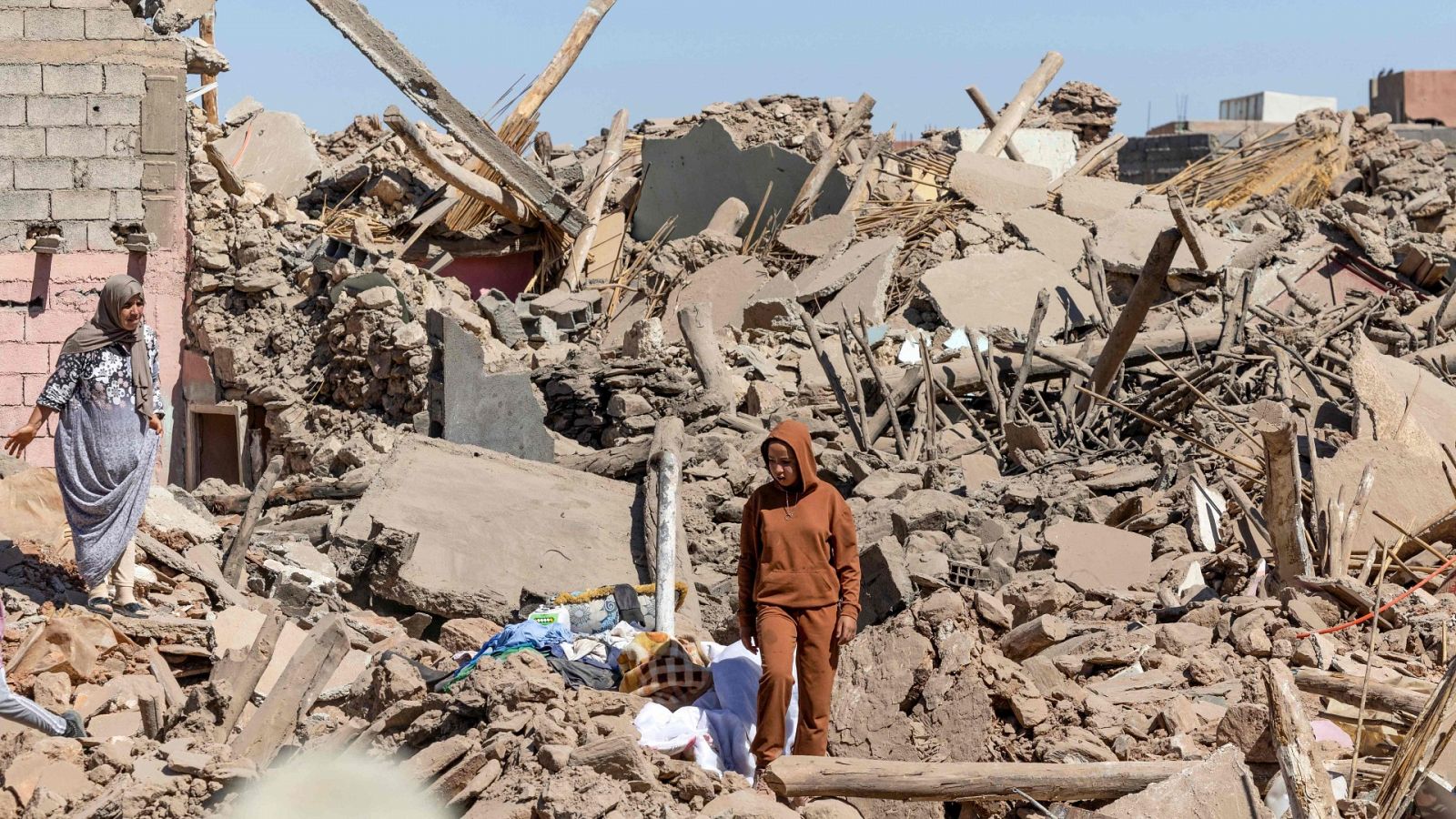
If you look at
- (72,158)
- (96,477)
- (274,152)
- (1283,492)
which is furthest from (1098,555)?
(274,152)

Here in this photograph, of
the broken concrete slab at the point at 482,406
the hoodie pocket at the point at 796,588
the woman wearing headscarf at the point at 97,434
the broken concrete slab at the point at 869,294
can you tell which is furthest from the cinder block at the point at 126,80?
the hoodie pocket at the point at 796,588

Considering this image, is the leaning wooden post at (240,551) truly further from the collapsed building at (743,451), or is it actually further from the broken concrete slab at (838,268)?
the broken concrete slab at (838,268)

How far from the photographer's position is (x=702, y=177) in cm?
1442

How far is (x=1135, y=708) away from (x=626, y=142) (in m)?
12.1

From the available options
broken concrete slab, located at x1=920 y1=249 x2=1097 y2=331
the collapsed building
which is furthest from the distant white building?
broken concrete slab, located at x1=920 y1=249 x2=1097 y2=331

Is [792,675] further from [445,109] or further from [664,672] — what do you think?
[445,109]

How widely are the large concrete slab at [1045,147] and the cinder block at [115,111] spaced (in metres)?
10.1

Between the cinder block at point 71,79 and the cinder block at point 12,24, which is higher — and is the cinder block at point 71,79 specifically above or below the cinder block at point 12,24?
below

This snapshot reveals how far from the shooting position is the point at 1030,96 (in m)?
15.5

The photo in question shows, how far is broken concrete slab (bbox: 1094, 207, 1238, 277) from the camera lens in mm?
11781

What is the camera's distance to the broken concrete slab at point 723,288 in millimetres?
12391

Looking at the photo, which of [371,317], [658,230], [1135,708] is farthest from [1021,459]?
[658,230]

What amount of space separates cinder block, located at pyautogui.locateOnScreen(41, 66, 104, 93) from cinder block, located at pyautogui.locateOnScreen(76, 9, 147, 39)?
0.71 ft

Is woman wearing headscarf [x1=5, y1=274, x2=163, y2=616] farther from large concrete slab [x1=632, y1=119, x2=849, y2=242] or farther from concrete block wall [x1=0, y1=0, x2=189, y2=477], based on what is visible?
large concrete slab [x1=632, y1=119, x2=849, y2=242]
